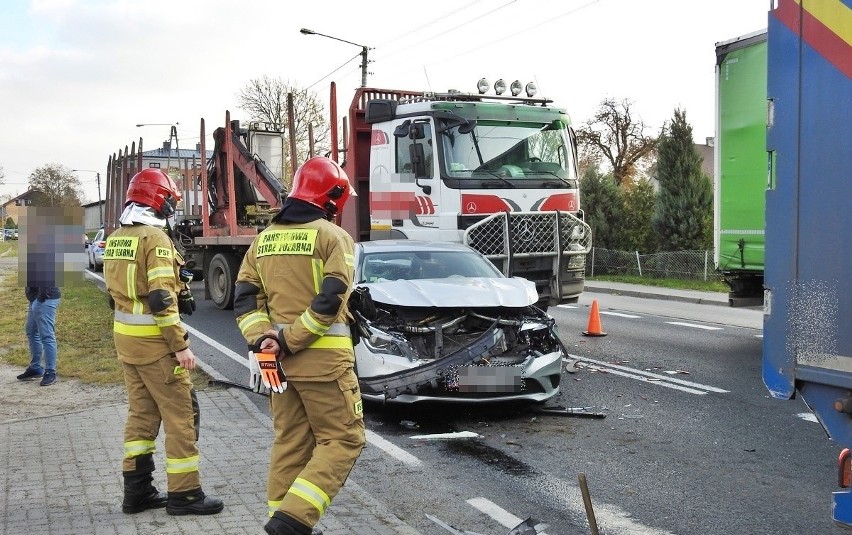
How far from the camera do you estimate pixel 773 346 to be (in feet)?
11.0

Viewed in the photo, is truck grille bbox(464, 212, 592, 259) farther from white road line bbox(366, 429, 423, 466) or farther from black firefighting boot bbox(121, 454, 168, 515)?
black firefighting boot bbox(121, 454, 168, 515)

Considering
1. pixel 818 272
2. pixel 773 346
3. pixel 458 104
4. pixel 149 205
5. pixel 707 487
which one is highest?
pixel 458 104

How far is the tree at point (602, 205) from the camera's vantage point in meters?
26.6

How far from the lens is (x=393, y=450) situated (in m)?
6.22

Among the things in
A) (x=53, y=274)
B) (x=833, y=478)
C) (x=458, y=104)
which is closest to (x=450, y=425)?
(x=833, y=478)

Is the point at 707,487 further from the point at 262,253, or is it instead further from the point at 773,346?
the point at 262,253

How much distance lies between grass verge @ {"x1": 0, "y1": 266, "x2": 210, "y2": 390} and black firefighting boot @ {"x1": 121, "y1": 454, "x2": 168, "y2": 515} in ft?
10.7

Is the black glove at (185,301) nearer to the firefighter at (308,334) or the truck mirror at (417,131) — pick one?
the firefighter at (308,334)

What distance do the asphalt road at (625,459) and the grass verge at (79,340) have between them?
1264 millimetres

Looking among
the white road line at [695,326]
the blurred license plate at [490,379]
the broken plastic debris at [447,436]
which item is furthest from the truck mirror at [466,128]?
the white road line at [695,326]

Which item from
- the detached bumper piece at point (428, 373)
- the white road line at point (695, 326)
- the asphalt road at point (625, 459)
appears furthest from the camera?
the white road line at point (695, 326)

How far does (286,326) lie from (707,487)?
3005 mm

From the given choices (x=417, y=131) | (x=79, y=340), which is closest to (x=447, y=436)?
(x=417, y=131)

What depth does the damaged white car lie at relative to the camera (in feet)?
21.9
